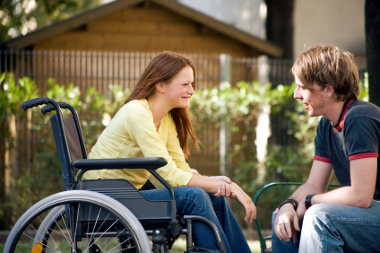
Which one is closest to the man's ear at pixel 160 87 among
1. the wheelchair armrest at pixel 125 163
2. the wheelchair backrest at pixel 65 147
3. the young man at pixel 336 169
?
the wheelchair backrest at pixel 65 147

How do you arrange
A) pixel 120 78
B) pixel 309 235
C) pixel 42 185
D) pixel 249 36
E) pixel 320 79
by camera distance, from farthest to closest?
pixel 249 36, pixel 120 78, pixel 42 185, pixel 320 79, pixel 309 235

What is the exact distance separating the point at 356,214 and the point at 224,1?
12.2 meters

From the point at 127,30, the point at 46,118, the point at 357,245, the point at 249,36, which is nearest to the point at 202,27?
the point at 249,36

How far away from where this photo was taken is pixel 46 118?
5023 millimetres

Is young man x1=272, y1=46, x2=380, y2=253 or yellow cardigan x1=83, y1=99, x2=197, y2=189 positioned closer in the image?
young man x1=272, y1=46, x2=380, y2=253

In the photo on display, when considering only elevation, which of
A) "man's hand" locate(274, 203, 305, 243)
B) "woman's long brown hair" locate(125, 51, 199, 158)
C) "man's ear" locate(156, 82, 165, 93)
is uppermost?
"woman's long brown hair" locate(125, 51, 199, 158)

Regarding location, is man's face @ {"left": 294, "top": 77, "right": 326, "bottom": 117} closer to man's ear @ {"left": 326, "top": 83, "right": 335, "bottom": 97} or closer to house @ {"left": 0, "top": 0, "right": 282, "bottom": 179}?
man's ear @ {"left": 326, "top": 83, "right": 335, "bottom": 97}

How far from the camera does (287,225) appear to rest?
2.11 m

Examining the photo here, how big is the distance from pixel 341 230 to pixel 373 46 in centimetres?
177

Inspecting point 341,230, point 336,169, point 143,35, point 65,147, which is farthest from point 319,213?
point 143,35

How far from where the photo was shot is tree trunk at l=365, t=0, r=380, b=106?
3119 millimetres

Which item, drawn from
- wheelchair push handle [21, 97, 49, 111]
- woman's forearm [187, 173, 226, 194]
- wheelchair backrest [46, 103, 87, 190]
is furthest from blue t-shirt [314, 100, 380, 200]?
wheelchair push handle [21, 97, 49, 111]

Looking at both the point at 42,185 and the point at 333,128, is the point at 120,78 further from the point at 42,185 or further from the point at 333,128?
the point at 333,128

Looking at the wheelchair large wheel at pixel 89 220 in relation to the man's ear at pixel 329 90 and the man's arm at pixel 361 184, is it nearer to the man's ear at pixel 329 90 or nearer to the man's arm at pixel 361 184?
the man's arm at pixel 361 184
